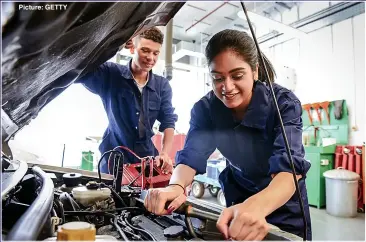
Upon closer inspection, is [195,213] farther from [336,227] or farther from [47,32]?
[336,227]

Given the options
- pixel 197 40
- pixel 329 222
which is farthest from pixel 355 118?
pixel 197 40

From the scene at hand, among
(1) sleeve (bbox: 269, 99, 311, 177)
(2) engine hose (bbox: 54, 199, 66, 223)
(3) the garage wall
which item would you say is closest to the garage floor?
(3) the garage wall

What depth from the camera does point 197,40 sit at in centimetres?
600

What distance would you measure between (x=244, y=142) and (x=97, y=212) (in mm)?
586

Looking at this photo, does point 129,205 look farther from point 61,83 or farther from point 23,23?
point 23,23

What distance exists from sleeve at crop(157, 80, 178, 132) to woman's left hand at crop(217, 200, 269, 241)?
1.31m

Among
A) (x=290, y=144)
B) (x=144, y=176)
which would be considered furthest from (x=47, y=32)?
(x=144, y=176)

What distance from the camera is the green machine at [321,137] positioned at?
3.80 m

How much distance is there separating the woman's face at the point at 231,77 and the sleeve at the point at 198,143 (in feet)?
0.63

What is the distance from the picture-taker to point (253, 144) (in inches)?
41.6

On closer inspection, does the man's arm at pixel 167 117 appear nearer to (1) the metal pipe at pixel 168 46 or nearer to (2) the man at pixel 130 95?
(2) the man at pixel 130 95

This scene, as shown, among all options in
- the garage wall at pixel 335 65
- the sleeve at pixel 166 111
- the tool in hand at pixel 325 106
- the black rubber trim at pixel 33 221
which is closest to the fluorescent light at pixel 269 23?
the garage wall at pixel 335 65

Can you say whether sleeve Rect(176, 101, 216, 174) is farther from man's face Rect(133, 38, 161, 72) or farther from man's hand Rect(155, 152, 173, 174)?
man's face Rect(133, 38, 161, 72)

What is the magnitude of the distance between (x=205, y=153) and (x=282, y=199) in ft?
1.37
